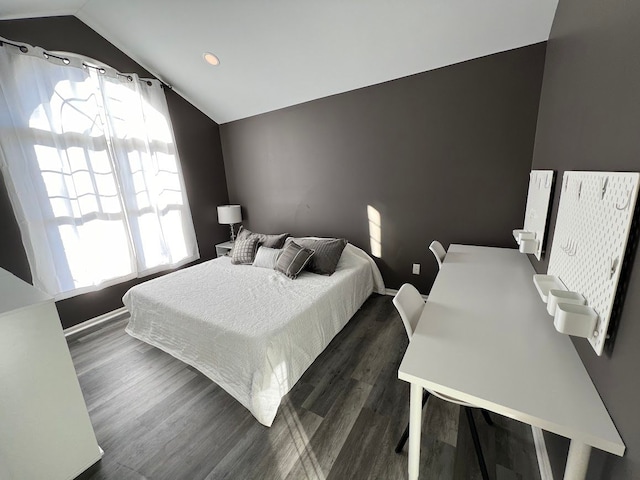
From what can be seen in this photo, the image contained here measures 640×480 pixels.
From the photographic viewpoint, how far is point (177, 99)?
Answer: 3.54 metres

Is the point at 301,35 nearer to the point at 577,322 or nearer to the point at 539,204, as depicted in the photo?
the point at 539,204

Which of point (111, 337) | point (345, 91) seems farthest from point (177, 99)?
point (111, 337)

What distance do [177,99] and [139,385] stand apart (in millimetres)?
3470

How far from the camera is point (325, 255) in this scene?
2.73 metres

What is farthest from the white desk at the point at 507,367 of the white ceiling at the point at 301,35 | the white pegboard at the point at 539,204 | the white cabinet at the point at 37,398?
the white ceiling at the point at 301,35

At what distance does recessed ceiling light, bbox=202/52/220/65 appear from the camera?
2.71m

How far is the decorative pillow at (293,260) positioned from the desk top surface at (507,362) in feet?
4.55

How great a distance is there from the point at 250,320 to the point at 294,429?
715 mm

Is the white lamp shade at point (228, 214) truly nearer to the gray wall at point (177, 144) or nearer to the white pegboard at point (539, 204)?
the gray wall at point (177, 144)

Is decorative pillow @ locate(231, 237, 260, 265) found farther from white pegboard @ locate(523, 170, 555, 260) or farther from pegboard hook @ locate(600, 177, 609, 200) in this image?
pegboard hook @ locate(600, 177, 609, 200)

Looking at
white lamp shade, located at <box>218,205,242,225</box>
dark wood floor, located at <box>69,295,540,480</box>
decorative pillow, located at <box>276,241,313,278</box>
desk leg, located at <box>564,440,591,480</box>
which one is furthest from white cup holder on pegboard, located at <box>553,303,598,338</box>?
white lamp shade, located at <box>218,205,242,225</box>

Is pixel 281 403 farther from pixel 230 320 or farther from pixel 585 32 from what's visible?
pixel 585 32

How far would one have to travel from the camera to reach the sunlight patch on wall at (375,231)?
3.04 meters

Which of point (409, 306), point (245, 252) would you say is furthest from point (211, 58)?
point (409, 306)
